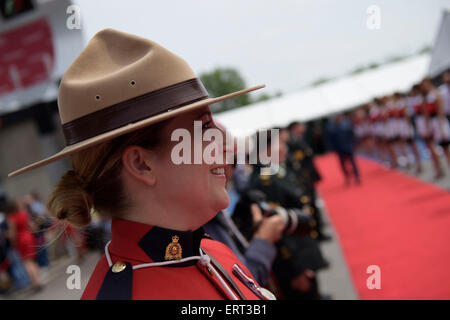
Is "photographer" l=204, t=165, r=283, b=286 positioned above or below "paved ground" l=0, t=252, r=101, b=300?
above

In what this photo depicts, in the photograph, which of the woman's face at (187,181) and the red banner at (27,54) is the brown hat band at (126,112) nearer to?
the woman's face at (187,181)

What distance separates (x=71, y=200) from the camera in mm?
1147

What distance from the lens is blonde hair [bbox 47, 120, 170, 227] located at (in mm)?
1022

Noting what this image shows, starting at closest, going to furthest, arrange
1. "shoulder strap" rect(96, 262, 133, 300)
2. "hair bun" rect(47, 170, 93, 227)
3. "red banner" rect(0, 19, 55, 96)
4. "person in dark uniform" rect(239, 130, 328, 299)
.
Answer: "shoulder strap" rect(96, 262, 133, 300) → "hair bun" rect(47, 170, 93, 227) → "person in dark uniform" rect(239, 130, 328, 299) → "red banner" rect(0, 19, 55, 96)

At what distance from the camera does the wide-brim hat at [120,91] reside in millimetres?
981

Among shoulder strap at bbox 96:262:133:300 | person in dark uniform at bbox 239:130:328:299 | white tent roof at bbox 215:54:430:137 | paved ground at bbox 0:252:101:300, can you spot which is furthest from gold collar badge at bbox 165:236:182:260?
white tent roof at bbox 215:54:430:137

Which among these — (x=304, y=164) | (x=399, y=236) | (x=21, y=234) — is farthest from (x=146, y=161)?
(x=21, y=234)

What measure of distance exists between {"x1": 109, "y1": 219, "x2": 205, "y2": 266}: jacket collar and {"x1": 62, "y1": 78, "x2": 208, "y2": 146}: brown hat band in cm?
25

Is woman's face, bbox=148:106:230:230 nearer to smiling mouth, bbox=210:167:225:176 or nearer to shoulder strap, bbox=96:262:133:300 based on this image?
smiling mouth, bbox=210:167:225:176

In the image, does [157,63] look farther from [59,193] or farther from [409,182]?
[409,182]

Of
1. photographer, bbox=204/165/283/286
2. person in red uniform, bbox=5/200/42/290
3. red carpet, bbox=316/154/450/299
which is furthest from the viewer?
person in red uniform, bbox=5/200/42/290

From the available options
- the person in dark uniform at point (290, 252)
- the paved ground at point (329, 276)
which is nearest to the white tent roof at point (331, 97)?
the paved ground at point (329, 276)

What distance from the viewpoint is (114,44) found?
1.10 meters

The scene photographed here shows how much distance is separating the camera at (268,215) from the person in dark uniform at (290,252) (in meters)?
0.59
